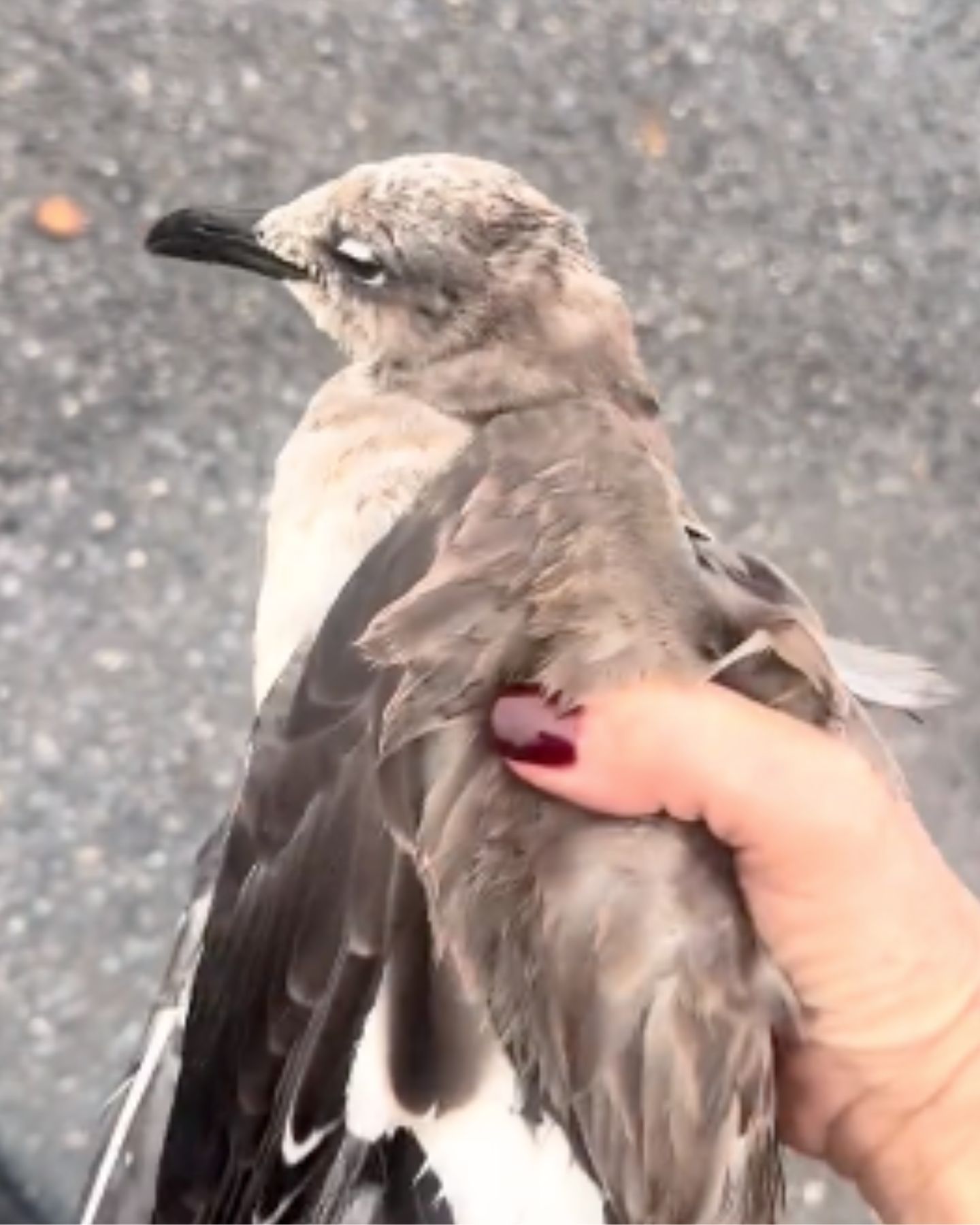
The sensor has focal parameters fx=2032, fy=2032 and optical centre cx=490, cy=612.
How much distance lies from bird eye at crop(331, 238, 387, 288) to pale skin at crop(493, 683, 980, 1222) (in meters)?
0.41

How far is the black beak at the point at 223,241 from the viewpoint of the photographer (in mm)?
1441

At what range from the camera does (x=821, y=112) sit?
7.23ft

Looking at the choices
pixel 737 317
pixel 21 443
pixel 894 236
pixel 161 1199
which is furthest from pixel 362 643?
pixel 894 236

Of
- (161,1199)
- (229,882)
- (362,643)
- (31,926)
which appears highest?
Result: (362,643)

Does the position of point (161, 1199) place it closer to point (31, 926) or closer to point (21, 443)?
point (31, 926)

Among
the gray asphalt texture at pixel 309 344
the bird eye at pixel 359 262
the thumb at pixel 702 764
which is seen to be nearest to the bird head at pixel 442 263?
the bird eye at pixel 359 262

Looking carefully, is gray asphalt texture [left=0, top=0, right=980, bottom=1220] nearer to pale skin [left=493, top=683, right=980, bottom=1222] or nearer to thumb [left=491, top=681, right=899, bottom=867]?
pale skin [left=493, top=683, right=980, bottom=1222]

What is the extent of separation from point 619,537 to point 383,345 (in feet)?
1.15

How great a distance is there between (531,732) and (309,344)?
972 mm

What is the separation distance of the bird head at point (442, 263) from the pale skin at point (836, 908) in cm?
36

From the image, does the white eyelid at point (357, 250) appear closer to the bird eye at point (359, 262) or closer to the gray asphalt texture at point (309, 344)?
the bird eye at point (359, 262)

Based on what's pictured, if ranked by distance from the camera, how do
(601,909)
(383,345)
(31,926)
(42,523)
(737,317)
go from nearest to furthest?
(601,909)
(383,345)
(31,926)
(42,523)
(737,317)

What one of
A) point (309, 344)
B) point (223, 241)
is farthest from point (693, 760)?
point (309, 344)

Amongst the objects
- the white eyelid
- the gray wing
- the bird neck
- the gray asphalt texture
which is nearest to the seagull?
the gray wing
